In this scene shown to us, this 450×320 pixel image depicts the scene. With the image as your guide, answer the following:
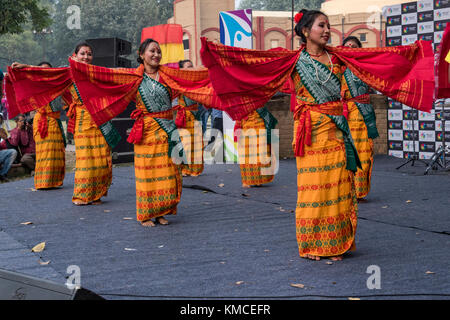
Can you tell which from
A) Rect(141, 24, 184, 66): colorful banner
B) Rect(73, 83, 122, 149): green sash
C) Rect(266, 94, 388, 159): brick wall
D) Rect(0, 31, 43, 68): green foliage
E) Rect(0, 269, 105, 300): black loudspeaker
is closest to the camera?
Rect(0, 269, 105, 300): black loudspeaker

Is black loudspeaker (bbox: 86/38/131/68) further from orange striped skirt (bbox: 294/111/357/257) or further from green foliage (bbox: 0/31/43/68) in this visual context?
green foliage (bbox: 0/31/43/68)

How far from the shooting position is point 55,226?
19.9 ft

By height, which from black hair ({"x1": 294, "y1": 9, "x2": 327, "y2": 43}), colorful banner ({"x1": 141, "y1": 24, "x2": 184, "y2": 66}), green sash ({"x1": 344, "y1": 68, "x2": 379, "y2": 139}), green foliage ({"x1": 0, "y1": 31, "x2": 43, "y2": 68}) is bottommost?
green sash ({"x1": 344, "y1": 68, "x2": 379, "y2": 139})

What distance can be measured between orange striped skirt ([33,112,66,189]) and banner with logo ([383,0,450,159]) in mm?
6107

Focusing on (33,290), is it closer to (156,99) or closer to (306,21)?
(306,21)

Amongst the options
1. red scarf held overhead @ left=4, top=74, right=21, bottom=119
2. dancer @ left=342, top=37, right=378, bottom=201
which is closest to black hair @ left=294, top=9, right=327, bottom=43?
dancer @ left=342, top=37, right=378, bottom=201

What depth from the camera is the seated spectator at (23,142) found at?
10.6 m

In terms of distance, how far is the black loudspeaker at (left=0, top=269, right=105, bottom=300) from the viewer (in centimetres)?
241

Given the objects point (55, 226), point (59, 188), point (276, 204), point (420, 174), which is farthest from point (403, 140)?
point (55, 226)

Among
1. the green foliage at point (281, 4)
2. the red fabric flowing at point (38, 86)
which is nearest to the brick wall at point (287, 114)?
the red fabric flowing at point (38, 86)

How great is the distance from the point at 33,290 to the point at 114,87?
3.61 meters
